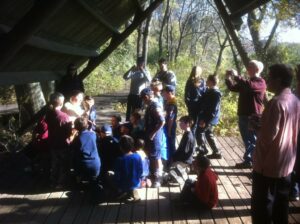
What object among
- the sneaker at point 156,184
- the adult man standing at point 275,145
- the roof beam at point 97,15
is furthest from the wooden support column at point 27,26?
the sneaker at point 156,184

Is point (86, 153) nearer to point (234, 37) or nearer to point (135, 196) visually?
point (135, 196)

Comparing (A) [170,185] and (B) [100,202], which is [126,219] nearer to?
(B) [100,202]

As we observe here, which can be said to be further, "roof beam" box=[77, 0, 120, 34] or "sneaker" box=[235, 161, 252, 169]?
"sneaker" box=[235, 161, 252, 169]

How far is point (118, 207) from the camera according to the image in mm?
5688

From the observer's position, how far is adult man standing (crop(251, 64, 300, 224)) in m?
3.82

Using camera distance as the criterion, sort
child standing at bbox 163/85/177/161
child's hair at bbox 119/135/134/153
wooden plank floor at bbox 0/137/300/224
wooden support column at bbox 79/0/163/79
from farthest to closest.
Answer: wooden support column at bbox 79/0/163/79 → child standing at bbox 163/85/177/161 → child's hair at bbox 119/135/134/153 → wooden plank floor at bbox 0/137/300/224

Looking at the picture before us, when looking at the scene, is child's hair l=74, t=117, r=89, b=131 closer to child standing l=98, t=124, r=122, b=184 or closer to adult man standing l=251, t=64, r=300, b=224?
child standing l=98, t=124, r=122, b=184

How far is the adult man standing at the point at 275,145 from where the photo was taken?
3824 millimetres

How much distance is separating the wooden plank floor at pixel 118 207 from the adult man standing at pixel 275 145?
127cm

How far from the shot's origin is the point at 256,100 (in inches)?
269

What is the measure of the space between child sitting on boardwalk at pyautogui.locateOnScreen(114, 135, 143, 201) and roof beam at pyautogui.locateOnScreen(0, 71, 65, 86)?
5.14 feet

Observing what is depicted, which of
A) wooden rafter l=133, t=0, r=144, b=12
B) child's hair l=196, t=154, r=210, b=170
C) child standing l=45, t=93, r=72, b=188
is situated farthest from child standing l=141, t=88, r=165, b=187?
wooden rafter l=133, t=0, r=144, b=12

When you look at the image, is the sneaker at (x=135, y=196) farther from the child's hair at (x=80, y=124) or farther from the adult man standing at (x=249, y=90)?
the adult man standing at (x=249, y=90)

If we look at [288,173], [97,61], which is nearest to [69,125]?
[97,61]
